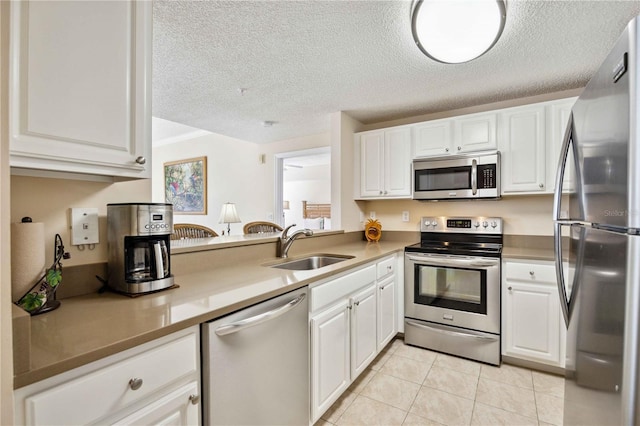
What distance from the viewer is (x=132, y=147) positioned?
1089 millimetres

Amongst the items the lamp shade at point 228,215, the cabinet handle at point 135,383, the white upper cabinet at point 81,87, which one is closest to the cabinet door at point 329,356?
the cabinet handle at point 135,383

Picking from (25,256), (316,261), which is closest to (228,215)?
(316,261)

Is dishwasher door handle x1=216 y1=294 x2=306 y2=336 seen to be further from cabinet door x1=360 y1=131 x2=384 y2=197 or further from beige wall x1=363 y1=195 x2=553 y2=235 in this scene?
beige wall x1=363 y1=195 x2=553 y2=235

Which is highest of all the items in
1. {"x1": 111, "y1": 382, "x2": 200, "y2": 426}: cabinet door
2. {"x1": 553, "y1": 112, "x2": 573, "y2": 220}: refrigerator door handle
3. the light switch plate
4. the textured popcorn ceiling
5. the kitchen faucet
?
the textured popcorn ceiling

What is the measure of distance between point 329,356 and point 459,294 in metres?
1.39

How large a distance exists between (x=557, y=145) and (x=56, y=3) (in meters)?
3.05

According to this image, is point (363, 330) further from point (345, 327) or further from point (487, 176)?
point (487, 176)

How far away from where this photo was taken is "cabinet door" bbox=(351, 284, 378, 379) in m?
1.96

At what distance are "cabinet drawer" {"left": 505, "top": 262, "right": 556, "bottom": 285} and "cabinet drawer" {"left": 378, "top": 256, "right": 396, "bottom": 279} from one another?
34.2 inches

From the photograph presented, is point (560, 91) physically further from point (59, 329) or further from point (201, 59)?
point (59, 329)

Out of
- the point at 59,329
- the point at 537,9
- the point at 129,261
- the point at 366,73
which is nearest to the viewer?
the point at 59,329

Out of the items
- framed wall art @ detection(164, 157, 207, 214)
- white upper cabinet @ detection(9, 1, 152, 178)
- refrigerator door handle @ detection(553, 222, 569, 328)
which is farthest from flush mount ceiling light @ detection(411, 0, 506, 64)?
framed wall art @ detection(164, 157, 207, 214)

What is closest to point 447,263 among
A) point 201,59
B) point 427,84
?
point 427,84

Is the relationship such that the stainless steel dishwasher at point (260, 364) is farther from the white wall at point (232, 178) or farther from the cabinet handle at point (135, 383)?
the white wall at point (232, 178)
